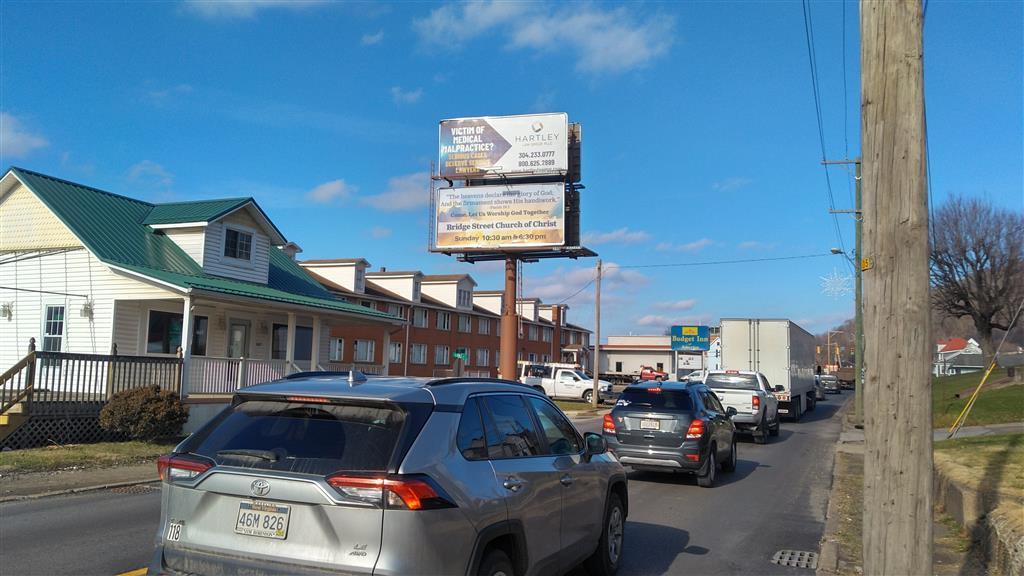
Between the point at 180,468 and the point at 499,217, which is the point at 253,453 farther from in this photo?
the point at 499,217

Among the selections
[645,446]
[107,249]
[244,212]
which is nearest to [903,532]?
[645,446]

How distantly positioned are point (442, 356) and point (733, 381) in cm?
3685

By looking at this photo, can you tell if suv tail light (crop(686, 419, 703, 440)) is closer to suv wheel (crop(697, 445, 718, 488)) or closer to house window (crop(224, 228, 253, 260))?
suv wheel (crop(697, 445, 718, 488))

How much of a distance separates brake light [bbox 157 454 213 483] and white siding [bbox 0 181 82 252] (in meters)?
19.2

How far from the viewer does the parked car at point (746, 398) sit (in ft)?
65.5

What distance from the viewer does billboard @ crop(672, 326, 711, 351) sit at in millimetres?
59469

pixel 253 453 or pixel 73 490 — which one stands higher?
pixel 253 453

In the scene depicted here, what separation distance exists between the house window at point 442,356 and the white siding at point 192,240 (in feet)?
108

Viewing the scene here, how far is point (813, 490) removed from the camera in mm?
12727

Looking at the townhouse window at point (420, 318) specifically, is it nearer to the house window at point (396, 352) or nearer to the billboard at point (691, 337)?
the house window at point (396, 352)

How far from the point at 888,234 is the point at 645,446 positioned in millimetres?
8424

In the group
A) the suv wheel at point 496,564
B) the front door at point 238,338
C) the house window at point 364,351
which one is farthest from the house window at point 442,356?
the suv wheel at point 496,564

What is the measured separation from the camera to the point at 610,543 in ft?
22.3

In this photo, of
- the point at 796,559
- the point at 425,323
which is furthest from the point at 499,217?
the point at 796,559
